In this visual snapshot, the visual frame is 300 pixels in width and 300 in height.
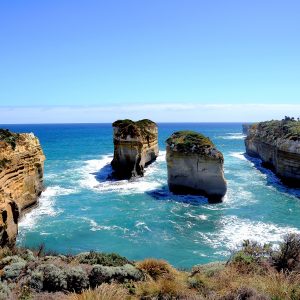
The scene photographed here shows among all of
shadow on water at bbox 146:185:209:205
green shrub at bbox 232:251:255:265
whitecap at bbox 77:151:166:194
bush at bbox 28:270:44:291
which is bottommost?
shadow on water at bbox 146:185:209:205

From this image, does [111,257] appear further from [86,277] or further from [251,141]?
[251,141]

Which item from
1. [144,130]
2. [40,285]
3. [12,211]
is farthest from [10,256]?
[144,130]

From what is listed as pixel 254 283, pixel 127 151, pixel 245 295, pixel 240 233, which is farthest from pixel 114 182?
pixel 245 295

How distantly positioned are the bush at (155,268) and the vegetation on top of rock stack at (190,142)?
20.6 metres

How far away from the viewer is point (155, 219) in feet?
89.1

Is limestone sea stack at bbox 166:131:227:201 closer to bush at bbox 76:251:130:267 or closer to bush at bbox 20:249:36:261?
bush at bbox 76:251:130:267

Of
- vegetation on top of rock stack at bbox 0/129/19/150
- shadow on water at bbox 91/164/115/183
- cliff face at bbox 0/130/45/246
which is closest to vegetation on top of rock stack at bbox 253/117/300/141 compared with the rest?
shadow on water at bbox 91/164/115/183

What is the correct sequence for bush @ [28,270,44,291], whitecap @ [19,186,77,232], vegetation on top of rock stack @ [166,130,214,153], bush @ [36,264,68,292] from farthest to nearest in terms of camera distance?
1. vegetation on top of rock stack @ [166,130,214,153]
2. whitecap @ [19,186,77,232]
3. bush @ [36,264,68,292]
4. bush @ [28,270,44,291]

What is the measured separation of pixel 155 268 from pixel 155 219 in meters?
15.3

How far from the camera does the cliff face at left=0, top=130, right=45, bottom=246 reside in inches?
782

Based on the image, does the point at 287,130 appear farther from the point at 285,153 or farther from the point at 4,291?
the point at 4,291

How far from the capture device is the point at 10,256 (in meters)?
12.3

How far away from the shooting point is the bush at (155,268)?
11594mm

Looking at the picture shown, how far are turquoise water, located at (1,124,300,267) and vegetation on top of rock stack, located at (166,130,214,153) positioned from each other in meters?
4.14
